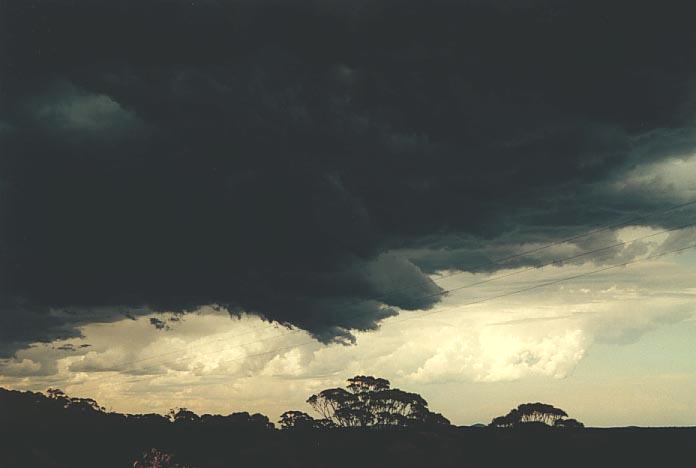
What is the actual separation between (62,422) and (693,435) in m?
102

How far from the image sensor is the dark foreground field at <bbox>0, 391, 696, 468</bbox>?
297ft

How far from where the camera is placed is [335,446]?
10881cm

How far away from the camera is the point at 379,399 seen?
156625 mm

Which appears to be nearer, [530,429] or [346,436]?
[530,429]

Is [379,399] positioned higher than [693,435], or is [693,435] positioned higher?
[379,399]

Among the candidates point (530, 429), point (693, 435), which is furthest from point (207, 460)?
point (693, 435)

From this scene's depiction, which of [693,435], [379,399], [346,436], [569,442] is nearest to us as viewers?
[693,435]

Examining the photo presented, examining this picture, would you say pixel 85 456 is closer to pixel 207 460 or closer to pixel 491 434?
pixel 207 460

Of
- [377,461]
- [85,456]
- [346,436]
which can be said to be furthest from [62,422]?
[377,461]

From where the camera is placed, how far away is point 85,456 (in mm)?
99125

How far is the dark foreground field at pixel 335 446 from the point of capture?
3561 inches

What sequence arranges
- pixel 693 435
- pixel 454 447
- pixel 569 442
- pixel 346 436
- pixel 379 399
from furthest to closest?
pixel 379 399
pixel 346 436
pixel 454 447
pixel 569 442
pixel 693 435

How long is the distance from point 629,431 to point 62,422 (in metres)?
94.8

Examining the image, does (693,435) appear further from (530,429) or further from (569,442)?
(530,429)
